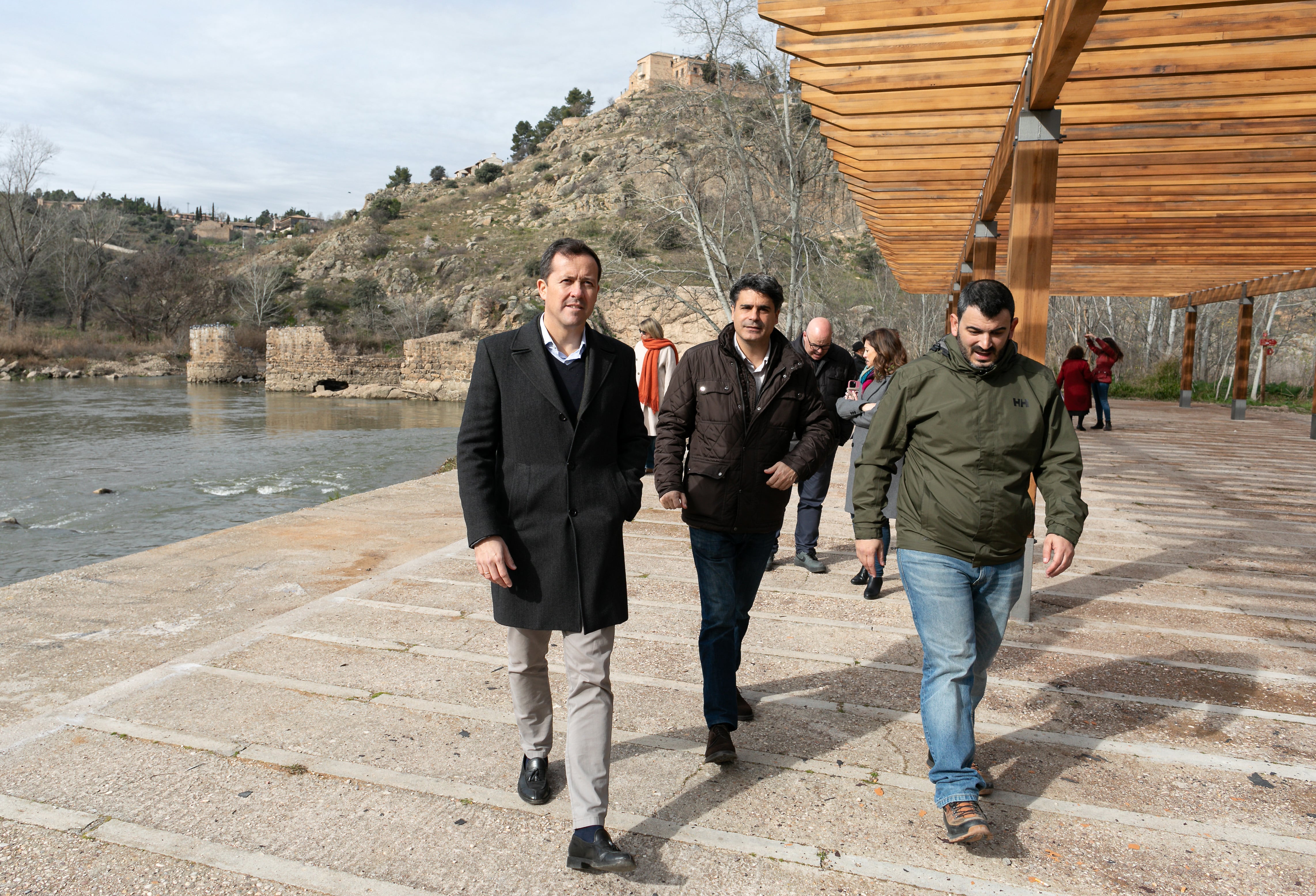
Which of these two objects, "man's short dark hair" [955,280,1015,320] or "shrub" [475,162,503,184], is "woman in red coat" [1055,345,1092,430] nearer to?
"man's short dark hair" [955,280,1015,320]

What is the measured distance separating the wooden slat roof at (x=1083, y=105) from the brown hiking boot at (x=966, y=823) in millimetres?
2953

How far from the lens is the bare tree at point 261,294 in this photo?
50.9 metres

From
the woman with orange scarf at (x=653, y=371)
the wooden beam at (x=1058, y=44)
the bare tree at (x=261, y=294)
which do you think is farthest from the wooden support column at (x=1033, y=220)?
the bare tree at (x=261, y=294)

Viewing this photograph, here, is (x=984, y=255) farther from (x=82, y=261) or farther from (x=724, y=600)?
(x=82, y=261)

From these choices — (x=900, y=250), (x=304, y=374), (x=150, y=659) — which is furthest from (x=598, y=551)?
(x=304, y=374)

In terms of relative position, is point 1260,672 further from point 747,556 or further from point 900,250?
point 900,250

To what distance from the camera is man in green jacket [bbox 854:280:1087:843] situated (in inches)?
98.0

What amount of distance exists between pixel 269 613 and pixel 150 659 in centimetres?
73

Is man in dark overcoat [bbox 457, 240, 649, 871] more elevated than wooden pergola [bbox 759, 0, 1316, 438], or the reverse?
wooden pergola [bbox 759, 0, 1316, 438]

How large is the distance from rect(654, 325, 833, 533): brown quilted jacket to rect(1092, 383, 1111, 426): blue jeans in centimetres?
1233

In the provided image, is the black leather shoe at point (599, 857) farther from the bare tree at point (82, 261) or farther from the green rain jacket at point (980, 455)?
the bare tree at point (82, 261)

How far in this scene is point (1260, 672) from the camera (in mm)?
3707

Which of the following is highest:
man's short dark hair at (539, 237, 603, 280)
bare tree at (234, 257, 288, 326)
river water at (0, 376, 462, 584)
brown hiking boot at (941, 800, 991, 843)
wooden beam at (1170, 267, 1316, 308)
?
bare tree at (234, 257, 288, 326)

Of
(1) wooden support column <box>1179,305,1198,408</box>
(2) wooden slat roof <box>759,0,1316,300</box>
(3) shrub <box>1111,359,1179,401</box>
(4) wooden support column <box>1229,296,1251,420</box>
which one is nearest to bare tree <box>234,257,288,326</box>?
(3) shrub <box>1111,359,1179,401</box>
